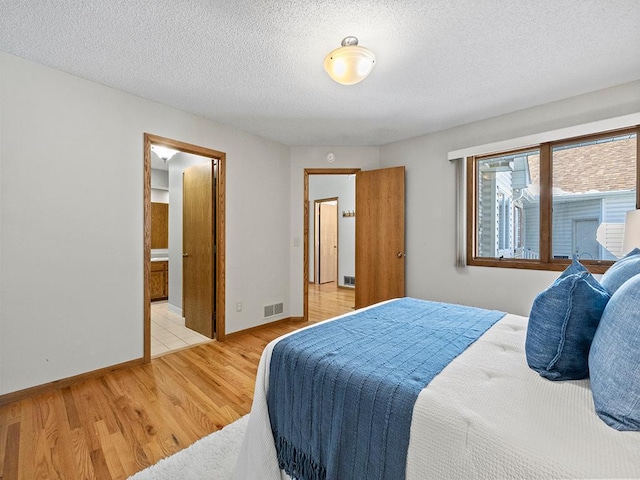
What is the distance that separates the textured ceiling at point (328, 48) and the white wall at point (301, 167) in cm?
118

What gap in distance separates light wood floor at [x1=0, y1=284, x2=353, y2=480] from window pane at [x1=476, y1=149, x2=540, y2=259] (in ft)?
9.43

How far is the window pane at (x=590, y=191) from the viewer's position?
2.63 metres

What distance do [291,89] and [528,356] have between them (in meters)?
2.53

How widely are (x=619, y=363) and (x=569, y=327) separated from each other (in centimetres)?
23

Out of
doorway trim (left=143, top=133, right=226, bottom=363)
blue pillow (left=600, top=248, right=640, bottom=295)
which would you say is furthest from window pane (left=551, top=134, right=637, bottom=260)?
doorway trim (left=143, top=133, right=226, bottom=363)

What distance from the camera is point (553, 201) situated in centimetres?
295

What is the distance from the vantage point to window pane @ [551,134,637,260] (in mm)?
2635

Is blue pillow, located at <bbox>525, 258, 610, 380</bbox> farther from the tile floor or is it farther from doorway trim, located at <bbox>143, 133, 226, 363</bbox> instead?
the tile floor

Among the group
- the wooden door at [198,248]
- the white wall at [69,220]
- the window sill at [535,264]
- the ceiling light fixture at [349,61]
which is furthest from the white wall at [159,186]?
the window sill at [535,264]

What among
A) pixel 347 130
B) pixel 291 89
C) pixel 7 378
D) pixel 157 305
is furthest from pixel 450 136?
pixel 157 305

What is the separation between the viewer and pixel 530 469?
71 centimetres

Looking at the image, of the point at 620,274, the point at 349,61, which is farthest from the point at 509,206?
the point at 349,61

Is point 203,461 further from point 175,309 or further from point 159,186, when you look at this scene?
point 159,186

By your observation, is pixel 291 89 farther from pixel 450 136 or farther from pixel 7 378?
pixel 7 378
